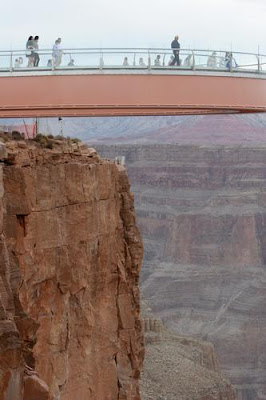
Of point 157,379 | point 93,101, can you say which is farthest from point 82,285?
point 157,379

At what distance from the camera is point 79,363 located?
22.1m

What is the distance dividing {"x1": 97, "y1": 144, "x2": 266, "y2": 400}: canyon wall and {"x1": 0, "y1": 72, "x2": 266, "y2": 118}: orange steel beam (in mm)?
73262

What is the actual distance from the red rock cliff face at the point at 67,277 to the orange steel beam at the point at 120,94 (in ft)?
11.8

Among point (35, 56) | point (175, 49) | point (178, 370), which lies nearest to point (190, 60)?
point (175, 49)

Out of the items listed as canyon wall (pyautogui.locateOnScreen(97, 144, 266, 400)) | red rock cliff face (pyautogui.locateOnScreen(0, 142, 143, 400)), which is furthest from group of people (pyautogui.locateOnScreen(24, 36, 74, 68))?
canyon wall (pyautogui.locateOnScreen(97, 144, 266, 400))

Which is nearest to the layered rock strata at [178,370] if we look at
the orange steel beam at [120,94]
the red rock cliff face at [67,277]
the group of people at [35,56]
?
the orange steel beam at [120,94]

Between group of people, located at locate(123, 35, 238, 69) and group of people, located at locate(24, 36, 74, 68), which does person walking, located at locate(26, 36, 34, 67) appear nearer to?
group of people, located at locate(24, 36, 74, 68)

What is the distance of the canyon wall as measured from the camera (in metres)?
107

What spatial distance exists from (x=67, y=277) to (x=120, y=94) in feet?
26.9

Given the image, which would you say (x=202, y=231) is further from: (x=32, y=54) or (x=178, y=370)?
(x=32, y=54)

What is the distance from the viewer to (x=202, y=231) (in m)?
122

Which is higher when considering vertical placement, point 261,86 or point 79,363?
point 261,86

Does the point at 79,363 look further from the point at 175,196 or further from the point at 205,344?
→ the point at 175,196

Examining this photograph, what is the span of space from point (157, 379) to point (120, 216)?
3386cm
